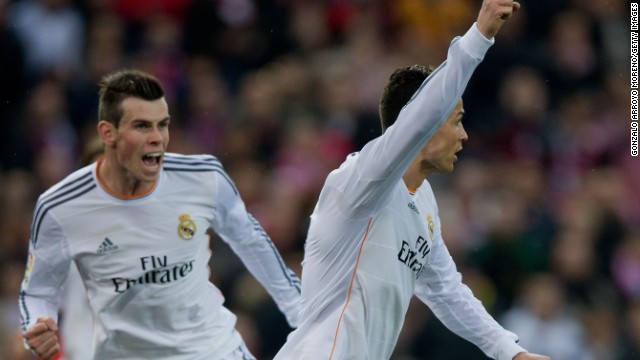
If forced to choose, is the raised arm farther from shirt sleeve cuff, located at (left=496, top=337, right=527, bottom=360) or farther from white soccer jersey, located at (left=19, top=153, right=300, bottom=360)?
shirt sleeve cuff, located at (left=496, top=337, right=527, bottom=360)

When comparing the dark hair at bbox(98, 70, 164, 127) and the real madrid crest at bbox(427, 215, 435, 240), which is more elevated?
the dark hair at bbox(98, 70, 164, 127)

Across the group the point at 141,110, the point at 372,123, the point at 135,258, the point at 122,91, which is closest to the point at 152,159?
the point at 141,110

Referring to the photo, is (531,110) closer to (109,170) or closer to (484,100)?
(484,100)

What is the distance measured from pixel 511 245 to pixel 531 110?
203cm

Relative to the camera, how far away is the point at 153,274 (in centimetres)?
658

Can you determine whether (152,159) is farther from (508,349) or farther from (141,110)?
(508,349)

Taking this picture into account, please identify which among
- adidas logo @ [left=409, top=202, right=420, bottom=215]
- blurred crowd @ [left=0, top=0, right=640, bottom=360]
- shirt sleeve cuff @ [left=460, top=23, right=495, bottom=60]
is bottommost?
blurred crowd @ [left=0, top=0, right=640, bottom=360]

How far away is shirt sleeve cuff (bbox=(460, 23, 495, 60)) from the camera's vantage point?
5250mm

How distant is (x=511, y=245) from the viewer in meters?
11.2

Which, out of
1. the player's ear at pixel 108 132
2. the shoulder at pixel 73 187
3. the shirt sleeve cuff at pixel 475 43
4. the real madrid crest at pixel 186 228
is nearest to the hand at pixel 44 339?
the shoulder at pixel 73 187

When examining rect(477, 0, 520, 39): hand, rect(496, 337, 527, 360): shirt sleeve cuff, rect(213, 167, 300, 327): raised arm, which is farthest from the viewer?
rect(213, 167, 300, 327): raised arm

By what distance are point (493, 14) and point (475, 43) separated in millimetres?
135

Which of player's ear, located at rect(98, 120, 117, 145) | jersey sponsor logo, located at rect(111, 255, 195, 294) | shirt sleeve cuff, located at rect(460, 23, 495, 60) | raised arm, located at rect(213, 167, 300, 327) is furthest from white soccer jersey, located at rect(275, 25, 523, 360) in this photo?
player's ear, located at rect(98, 120, 117, 145)

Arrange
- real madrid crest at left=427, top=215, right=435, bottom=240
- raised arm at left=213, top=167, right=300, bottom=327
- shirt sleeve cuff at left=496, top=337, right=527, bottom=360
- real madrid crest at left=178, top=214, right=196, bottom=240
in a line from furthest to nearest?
1. raised arm at left=213, top=167, right=300, bottom=327
2. real madrid crest at left=178, top=214, right=196, bottom=240
3. shirt sleeve cuff at left=496, top=337, right=527, bottom=360
4. real madrid crest at left=427, top=215, right=435, bottom=240
